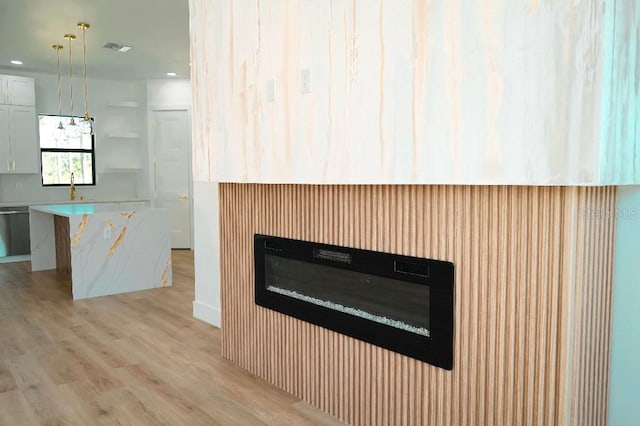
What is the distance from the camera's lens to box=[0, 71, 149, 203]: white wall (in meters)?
7.93

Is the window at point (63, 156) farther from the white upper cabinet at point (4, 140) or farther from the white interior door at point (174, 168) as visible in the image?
the white interior door at point (174, 168)

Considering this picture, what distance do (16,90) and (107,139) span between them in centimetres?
147

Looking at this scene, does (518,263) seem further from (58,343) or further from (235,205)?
(58,343)

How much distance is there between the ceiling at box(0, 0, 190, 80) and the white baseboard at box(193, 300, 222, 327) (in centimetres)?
263

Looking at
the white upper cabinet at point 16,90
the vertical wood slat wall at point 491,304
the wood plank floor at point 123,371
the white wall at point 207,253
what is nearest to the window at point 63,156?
the white upper cabinet at point 16,90

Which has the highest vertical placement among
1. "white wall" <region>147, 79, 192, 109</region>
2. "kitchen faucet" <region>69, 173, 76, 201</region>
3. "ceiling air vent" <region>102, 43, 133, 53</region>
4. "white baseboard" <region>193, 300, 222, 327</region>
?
"ceiling air vent" <region>102, 43, 133, 53</region>

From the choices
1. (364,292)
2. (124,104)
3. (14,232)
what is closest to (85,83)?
(124,104)

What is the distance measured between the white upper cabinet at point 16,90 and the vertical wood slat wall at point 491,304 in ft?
21.4

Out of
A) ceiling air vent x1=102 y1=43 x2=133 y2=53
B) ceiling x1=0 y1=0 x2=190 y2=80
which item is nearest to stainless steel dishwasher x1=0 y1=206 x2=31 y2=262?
ceiling x1=0 y1=0 x2=190 y2=80

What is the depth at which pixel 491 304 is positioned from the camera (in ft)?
6.06

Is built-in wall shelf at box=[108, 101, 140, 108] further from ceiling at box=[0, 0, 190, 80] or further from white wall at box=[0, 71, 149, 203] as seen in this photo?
ceiling at box=[0, 0, 190, 80]

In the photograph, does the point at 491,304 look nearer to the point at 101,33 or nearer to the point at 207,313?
the point at 207,313

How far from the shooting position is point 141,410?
267 centimetres

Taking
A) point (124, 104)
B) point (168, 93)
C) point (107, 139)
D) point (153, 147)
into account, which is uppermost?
point (168, 93)
